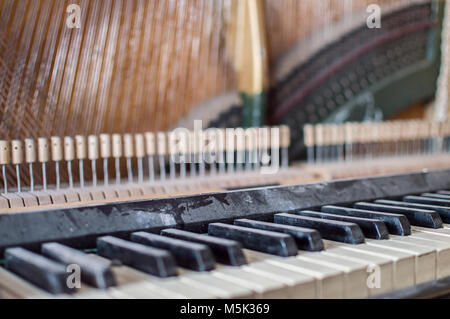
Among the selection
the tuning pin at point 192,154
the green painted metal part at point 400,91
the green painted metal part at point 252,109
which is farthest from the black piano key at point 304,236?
the green painted metal part at point 400,91

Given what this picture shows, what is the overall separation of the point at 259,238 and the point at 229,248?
0.17 meters

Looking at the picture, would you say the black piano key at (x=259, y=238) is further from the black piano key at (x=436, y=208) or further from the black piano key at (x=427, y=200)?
the black piano key at (x=427, y=200)

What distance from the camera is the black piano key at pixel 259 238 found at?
1370 millimetres

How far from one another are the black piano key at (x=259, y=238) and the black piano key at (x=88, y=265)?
0.41 meters

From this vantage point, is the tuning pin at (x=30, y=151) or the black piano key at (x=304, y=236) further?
the tuning pin at (x=30, y=151)

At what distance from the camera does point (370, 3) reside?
5.04m

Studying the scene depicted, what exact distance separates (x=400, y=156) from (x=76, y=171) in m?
3.19

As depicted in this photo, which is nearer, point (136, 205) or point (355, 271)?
point (355, 271)

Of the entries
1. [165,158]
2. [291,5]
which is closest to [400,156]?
[291,5]

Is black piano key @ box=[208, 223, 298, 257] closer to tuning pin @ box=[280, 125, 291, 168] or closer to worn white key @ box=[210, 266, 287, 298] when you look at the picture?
worn white key @ box=[210, 266, 287, 298]

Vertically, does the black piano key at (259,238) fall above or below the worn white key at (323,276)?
above

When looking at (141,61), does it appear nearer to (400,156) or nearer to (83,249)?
(83,249)

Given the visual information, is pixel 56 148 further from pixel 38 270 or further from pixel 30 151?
pixel 38 270
